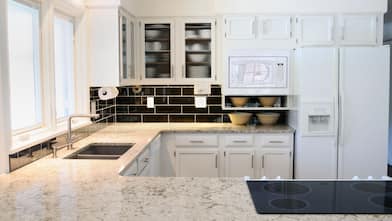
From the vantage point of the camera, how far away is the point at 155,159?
419 centimetres

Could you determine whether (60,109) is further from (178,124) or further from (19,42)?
(178,124)

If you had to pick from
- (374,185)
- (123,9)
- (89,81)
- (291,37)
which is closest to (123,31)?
(123,9)

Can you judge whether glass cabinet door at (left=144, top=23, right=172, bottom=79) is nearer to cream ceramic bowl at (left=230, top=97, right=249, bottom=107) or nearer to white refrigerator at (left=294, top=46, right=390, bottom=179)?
cream ceramic bowl at (left=230, top=97, right=249, bottom=107)

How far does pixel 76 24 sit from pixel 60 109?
855 millimetres

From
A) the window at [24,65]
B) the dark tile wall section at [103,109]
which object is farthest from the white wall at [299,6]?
the window at [24,65]

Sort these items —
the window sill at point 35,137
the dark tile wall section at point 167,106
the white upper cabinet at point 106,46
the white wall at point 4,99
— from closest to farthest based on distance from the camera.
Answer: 1. the white wall at point 4,99
2. the window sill at point 35,137
3. the white upper cabinet at point 106,46
4. the dark tile wall section at point 167,106

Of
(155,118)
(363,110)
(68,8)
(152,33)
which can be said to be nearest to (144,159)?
(68,8)

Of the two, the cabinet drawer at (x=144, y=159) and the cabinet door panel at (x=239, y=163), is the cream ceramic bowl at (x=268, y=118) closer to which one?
the cabinet door panel at (x=239, y=163)

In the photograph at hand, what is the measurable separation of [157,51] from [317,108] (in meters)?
1.85

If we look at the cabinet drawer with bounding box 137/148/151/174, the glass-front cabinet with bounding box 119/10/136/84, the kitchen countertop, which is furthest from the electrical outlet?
the kitchen countertop

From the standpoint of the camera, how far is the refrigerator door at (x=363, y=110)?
4230 millimetres

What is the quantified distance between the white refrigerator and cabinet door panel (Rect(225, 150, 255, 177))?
19.3 inches

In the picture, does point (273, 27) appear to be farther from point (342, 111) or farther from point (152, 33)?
point (152, 33)

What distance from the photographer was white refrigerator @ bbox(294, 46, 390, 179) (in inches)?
167
